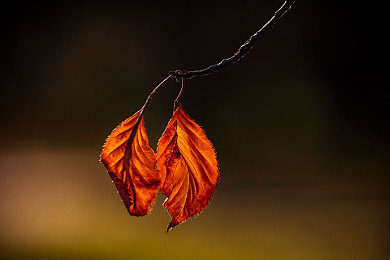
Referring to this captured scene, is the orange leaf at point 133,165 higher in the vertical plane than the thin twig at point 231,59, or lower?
lower

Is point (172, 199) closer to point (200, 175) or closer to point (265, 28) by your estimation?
point (200, 175)

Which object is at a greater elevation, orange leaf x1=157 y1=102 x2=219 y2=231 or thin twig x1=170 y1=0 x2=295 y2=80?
thin twig x1=170 y1=0 x2=295 y2=80

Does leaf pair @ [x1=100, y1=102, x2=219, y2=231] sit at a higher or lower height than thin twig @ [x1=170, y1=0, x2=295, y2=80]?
lower

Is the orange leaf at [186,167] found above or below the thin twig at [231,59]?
below
